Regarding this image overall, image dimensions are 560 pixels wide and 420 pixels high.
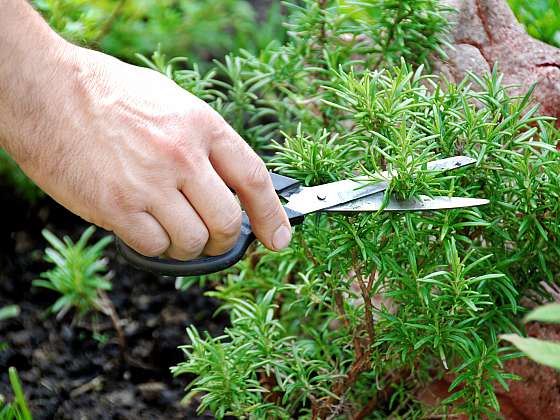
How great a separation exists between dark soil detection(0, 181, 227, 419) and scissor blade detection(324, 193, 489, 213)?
0.97 metres

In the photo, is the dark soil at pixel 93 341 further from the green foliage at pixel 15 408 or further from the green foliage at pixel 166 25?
the green foliage at pixel 166 25

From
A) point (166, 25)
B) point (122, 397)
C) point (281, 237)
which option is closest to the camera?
point (281, 237)

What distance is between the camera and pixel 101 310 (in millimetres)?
2555

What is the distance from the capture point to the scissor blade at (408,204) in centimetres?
142

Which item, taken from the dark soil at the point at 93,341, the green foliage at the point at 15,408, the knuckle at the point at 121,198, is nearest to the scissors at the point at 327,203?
the knuckle at the point at 121,198

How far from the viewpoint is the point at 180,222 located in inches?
54.4

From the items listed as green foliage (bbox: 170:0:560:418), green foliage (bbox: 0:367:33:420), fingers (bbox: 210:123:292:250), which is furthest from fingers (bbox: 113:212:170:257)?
green foliage (bbox: 0:367:33:420)

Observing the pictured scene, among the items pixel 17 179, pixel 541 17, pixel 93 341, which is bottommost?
pixel 93 341

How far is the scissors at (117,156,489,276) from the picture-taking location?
56.3 inches

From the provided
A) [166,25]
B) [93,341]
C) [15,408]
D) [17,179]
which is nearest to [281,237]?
[15,408]

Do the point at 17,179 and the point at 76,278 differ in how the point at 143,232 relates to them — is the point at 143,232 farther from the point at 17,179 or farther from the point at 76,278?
the point at 17,179

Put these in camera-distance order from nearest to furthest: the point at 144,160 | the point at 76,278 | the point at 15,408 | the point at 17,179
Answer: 1. the point at 144,160
2. the point at 15,408
3. the point at 76,278
4. the point at 17,179

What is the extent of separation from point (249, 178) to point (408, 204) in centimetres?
28

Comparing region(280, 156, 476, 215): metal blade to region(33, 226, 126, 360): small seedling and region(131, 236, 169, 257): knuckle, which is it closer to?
region(131, 236, 169, 257): knuckle
